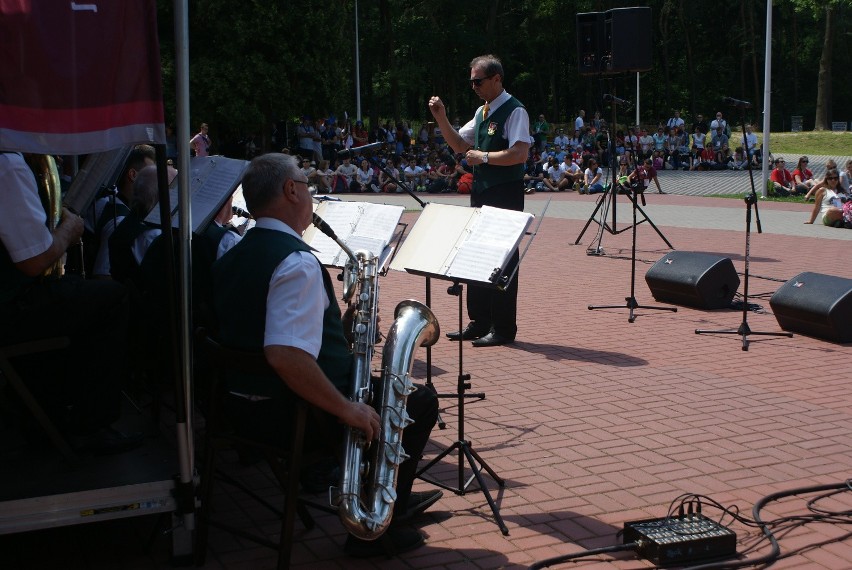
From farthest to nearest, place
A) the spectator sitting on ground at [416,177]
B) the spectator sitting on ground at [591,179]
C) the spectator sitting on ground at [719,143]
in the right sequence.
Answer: the spectator sitting on ground at [719,143] → the spectator sitting on ground at [416,177] → the spectator sitting on ground at [591,179]

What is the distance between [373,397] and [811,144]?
134ft

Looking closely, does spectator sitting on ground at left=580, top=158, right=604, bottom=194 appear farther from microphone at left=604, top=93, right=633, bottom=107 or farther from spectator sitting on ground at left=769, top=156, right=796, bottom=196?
microphone at left=604, top=93, right=633, bottom=107

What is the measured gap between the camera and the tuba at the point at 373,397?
11.8ft

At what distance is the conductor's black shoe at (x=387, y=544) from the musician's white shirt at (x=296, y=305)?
3.08ft

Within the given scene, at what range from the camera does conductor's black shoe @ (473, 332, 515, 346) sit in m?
7.77

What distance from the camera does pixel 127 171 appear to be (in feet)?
19.7

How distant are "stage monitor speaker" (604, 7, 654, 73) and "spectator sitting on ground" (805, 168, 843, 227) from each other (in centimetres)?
682

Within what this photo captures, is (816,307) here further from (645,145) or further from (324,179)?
(645,145)

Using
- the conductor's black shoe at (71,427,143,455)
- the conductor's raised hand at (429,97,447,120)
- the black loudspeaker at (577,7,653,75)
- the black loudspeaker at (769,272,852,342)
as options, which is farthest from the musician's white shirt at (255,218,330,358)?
the black loudspeaker at (577,7,653,75)

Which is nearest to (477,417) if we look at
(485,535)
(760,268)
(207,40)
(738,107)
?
(485,535)

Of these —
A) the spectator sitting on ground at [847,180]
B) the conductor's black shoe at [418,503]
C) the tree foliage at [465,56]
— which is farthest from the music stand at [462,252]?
the tree foliage at [465,56]

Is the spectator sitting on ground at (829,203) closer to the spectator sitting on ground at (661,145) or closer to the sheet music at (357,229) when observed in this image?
the sheet music at (357,229)

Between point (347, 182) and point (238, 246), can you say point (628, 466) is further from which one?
point (347, 182)

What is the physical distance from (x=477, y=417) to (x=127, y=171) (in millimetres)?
2624
